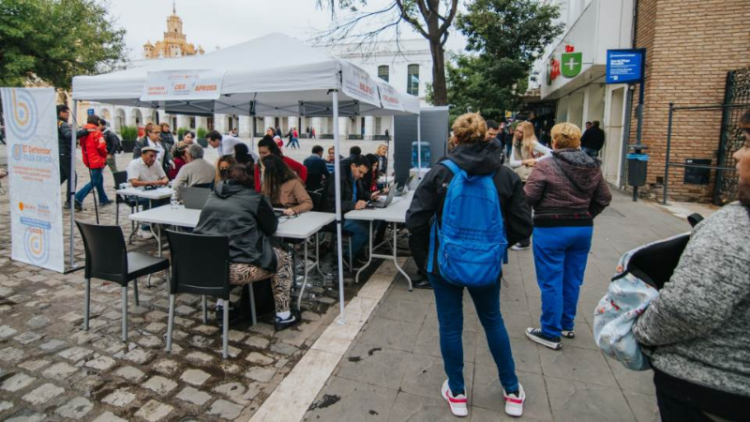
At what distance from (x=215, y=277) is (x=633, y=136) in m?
10.4

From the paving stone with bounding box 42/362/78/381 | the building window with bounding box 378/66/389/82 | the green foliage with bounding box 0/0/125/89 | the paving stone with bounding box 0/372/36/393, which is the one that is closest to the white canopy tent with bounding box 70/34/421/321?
the paving stone with bounding box 42/362/78/381

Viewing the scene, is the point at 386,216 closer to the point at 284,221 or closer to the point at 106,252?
the point at 284,221

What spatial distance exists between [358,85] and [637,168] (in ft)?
25.3

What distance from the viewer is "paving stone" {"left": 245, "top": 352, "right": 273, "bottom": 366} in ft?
10.6

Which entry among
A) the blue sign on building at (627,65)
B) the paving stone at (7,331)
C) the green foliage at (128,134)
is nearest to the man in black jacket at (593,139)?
the blue sign on building at (627,65)

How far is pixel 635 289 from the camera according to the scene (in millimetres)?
1505

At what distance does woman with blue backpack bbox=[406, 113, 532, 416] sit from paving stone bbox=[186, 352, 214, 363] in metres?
1.84

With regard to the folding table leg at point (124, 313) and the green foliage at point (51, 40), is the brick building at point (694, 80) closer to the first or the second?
the folding table leg at point (124, 313)

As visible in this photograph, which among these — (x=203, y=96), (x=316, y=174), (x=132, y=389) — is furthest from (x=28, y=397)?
(x=316, y=174)

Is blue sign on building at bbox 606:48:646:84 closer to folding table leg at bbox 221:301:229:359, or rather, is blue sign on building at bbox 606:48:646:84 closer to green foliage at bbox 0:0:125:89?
folding table leg at bbox 221:301:229:359

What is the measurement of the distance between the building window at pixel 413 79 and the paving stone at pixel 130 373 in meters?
50.6

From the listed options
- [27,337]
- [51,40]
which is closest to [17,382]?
[27,337]

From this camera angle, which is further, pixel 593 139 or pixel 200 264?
pixel 593 139

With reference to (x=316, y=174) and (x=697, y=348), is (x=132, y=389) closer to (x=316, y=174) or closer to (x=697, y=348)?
(x=697, y=348)
